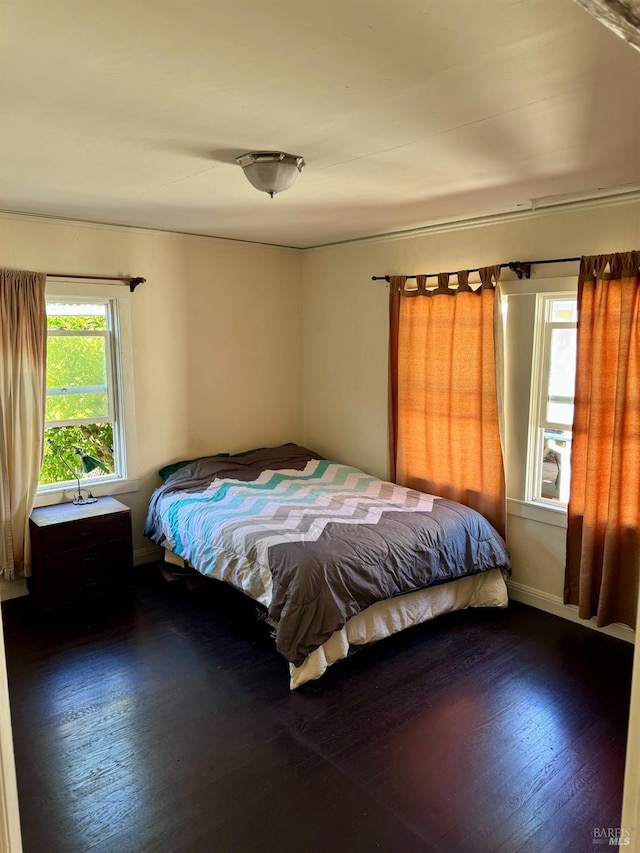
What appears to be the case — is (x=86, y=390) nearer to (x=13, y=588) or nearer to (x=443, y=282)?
(x=13, y=588)

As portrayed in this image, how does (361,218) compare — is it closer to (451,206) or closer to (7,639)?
(451,206)

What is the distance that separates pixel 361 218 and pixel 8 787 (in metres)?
3.60

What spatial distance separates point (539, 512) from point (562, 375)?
863mm

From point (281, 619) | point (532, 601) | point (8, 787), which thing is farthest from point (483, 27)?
point (532, 601)

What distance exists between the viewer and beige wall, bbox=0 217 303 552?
397cm

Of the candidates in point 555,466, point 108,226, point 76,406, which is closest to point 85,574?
point 76,406

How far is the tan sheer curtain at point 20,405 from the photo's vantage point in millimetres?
3592

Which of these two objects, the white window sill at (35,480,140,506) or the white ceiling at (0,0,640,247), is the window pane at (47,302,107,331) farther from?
the white window sill at (35,480,140,506)

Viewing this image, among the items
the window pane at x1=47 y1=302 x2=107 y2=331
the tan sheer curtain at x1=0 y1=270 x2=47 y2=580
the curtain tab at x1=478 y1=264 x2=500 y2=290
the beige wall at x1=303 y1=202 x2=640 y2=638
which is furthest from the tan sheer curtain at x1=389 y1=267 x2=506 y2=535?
the tan sheer curtain at x1=0 y1=270 x2=47 y2=580

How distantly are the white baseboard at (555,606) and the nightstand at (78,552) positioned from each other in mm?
2565

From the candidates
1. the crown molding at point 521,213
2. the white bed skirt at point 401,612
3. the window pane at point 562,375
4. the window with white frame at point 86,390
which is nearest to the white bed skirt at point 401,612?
the white bed skirt at point 401,612

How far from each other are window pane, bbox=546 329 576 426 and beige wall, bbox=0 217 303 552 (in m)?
2.42

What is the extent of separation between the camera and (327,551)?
9.87ft

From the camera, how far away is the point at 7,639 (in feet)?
10.9
